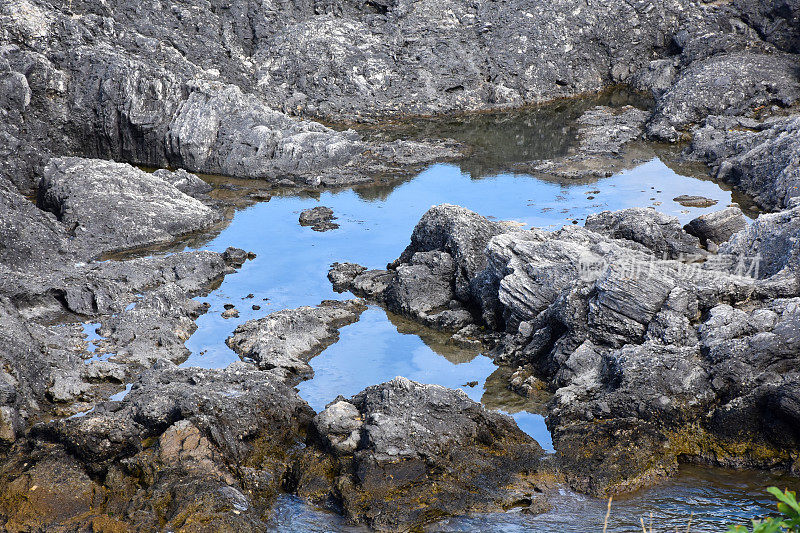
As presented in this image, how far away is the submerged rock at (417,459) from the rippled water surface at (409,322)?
27 cm

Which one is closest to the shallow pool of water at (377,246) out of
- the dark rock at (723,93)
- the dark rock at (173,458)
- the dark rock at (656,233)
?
the dark rock at (173,458)

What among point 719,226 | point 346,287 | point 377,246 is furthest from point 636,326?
point 377,246

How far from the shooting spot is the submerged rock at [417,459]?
298 inches

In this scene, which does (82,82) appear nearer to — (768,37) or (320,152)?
(320,152)

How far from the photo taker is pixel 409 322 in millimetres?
12281

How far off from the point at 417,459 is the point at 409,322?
4499 millimetres

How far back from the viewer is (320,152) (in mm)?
19938

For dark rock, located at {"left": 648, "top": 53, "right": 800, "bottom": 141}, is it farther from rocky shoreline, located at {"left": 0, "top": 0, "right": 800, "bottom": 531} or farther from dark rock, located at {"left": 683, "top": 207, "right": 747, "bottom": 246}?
dark rock, located at {"left": 683, "top": 207, "right": 747, "bottom": 246}

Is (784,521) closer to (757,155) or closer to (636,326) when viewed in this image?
(636,326)

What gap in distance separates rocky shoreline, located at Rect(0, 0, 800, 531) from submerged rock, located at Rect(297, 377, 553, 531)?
33mm

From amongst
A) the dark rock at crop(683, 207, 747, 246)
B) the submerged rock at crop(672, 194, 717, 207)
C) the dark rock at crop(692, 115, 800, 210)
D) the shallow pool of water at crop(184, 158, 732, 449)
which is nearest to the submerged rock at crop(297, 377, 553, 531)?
the shallow pool of water at crop(184, 158, 732, 449)

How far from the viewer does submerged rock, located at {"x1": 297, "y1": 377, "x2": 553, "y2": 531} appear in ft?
24.8

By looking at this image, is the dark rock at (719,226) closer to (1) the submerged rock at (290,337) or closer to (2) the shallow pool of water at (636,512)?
(2) the shallow pool of water at (636,512)

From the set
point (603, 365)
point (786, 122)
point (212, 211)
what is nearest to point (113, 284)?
point (212, 211)
